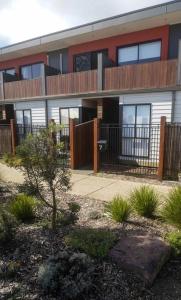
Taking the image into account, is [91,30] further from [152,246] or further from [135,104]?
[152,246]

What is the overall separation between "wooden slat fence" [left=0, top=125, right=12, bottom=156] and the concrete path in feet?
13.2

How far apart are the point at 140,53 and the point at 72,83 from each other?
379 cm

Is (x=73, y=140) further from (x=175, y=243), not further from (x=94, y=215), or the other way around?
(x=175, y=243)

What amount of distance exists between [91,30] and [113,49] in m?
1.51

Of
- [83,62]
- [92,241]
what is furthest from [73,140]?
[83,62]

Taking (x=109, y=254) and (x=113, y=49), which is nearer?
(x=109, y=254)

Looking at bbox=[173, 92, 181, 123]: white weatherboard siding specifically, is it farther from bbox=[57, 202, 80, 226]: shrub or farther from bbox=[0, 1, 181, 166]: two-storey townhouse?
bbox=[57, 202, 80, 226]: shrub

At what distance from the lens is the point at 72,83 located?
12.7m

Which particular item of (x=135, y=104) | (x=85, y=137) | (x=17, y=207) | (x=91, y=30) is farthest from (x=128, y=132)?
(x=17, y=207)

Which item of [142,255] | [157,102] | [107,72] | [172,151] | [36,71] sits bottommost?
[142,255]

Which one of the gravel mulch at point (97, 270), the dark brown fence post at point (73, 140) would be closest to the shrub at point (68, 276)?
the gravel mulch at point (97, 270)

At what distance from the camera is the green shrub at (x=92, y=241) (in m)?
3.26

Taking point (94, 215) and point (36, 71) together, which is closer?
point (94, 215)

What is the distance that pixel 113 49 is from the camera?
41.2 feet
